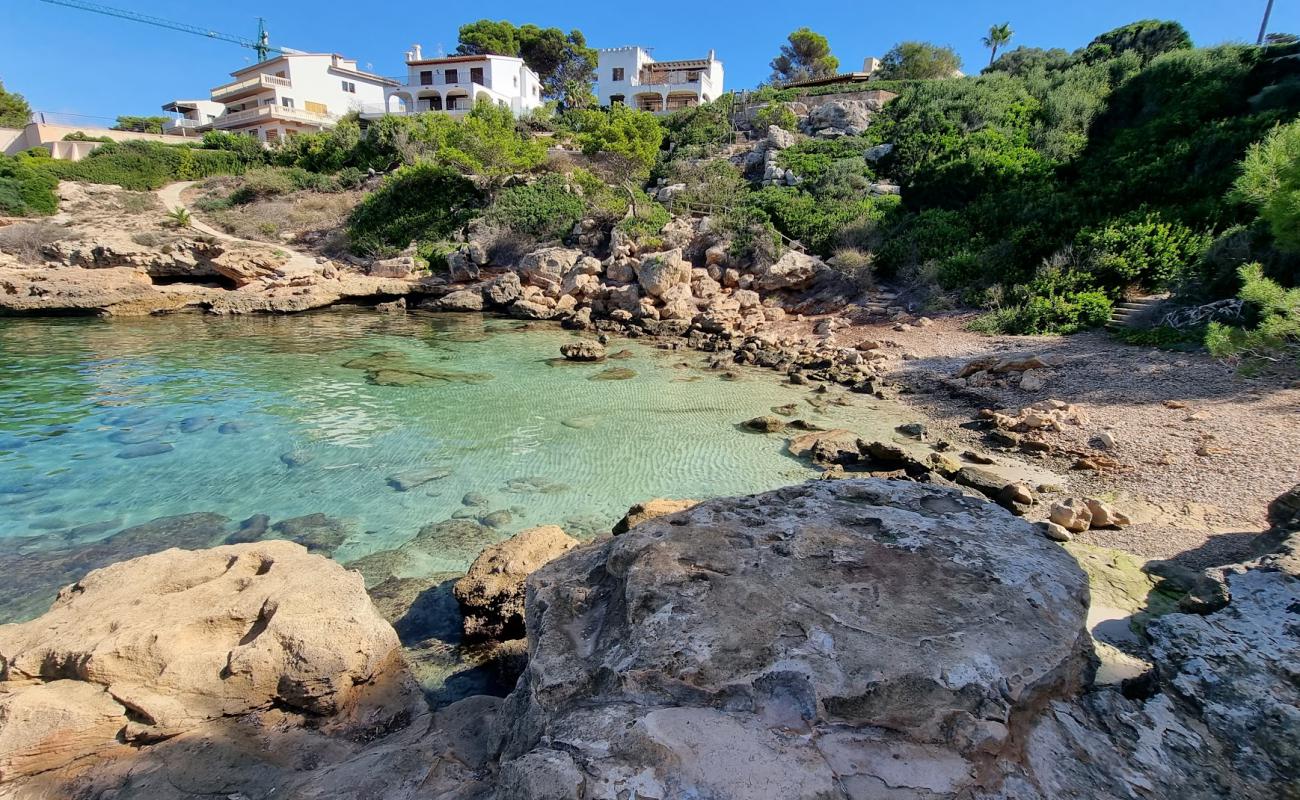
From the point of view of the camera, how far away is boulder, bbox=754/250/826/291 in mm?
19422

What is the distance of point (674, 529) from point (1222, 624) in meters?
2.56

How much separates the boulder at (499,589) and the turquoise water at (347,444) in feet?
3.34

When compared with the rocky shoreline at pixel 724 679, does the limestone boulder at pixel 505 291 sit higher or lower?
higher

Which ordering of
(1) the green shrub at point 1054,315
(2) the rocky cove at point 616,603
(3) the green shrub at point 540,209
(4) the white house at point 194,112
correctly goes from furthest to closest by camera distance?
(4) the white house at point 194,112, (3) the green shrub at point 540,209, (1) the green shrub at point 1054,315, (2) the rocky cove at point 616,603

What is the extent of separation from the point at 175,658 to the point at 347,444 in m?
5.95

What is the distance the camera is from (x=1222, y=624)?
2736 millimetres

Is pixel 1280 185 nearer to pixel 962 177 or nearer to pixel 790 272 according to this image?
pixel 790 272

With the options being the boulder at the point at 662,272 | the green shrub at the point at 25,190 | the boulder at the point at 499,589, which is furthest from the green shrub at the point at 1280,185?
the green shrub at the point at 25,190

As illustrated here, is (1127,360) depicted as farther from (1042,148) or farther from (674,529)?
(1042,148)

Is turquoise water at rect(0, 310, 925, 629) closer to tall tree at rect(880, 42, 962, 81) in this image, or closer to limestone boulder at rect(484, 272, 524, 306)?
limestone boulder at rect(484, 272, 524, 306)

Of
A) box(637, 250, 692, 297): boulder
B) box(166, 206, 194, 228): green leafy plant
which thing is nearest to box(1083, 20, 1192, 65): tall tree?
box(637, 250, 692, 297): boulder

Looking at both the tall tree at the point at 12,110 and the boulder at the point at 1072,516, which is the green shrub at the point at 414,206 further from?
the tall tree at the point at 12,110

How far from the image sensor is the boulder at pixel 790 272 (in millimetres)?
19422

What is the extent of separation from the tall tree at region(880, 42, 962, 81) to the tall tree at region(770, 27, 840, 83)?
1030 cm
